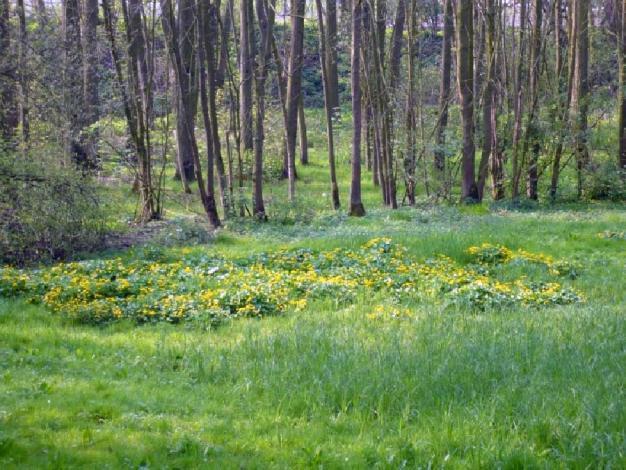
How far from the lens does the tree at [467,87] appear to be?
2214 centimetres

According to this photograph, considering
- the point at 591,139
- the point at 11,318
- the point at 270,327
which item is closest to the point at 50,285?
the point at 11,318

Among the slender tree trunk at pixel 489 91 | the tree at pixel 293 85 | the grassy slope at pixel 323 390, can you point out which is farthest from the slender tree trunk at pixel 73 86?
the slender tree trunk at pixel 489 91

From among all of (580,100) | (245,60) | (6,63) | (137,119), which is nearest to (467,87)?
(580,100)

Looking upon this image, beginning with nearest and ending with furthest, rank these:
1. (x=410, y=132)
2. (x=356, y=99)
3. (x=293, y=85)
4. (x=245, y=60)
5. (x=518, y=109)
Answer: (x=356, y=99) < (x=245, y=60) < (x=518, y=109) < (x=410, y=132) < (x=293, y=85)

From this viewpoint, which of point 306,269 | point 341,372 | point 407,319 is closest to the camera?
point 341,372

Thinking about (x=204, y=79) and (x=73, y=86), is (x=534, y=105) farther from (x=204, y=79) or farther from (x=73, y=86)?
(x=73, y=86)

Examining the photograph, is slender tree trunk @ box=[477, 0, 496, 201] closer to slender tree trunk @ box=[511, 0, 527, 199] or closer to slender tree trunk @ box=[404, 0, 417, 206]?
slender tree trunk @ box=[511, 0, 527, 199]

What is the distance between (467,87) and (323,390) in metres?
17.4

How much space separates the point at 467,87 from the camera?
22266mm

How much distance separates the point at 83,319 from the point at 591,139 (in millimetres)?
18899

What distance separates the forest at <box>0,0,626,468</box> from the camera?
5.66 meters

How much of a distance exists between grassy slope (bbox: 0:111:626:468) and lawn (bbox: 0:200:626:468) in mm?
17

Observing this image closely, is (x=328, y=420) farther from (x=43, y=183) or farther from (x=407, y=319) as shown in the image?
(x=43, y=183)

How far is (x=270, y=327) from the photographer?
9.43 m
